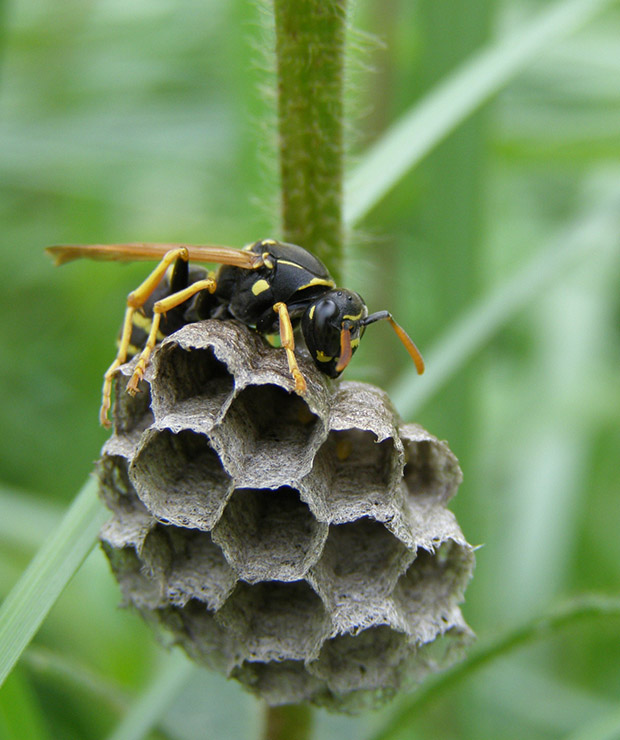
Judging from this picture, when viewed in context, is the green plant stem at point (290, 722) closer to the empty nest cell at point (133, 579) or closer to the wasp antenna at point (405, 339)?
the empty nest cell at point (133, 579)

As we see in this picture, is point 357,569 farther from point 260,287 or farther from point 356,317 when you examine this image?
point 260,287

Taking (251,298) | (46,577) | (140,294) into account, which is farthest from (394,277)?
(46,577)

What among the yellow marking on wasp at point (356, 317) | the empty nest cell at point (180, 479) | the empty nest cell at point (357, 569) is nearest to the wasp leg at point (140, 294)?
the empty nest cell at point (180, 479)

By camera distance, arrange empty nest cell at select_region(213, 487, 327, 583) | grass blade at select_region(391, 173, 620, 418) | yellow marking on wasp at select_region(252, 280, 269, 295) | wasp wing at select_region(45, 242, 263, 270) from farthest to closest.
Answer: grass blade at select_region(391, 173, 620, 418)
yellow marking on wasp at select_region(252, 280, 269, 295)
wasp wing at select_region(45, 242, 263, 270)
empty nest cell at select_region(213, 487, 327, 583)

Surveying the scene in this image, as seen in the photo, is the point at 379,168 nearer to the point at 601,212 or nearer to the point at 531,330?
the point at 601,212

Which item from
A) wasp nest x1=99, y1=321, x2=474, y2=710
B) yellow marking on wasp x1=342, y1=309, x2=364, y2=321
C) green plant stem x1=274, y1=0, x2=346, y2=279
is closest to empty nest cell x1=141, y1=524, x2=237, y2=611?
wasp nest x1=99, y1=321, x2=474, y2=710

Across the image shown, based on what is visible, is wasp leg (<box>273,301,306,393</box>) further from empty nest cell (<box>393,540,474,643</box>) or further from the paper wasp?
empty nest cell (<box>393,540,474,643</box>)
